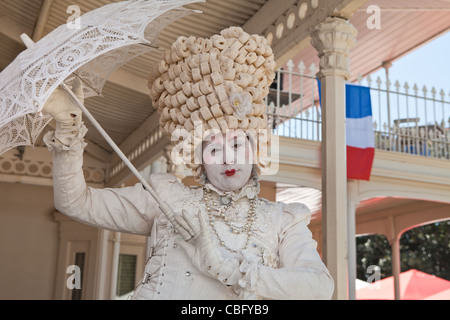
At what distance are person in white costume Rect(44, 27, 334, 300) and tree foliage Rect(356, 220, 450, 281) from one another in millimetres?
16532

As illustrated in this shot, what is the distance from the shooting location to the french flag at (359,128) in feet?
19.4

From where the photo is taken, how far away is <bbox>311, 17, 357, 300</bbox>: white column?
3.66m

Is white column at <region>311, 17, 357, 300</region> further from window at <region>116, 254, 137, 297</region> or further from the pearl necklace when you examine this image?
window at <region>116, 254, 137, 297</region>

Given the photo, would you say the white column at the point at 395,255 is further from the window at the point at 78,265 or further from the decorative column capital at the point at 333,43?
the decorative column capital at the point at 333,43

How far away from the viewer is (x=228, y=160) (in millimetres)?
1970

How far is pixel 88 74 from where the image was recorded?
2.12 meters

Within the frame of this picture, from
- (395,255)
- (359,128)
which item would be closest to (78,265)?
(395,255)

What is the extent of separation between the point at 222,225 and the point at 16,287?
31.0 ft

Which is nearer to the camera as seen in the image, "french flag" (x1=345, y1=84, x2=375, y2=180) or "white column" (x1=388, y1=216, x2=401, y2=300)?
"french flag" (x1=345, y1=84, x2=375, y2=180)

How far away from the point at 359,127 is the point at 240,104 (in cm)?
423

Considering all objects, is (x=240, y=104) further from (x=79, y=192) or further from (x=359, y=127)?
(x=359, y=127)

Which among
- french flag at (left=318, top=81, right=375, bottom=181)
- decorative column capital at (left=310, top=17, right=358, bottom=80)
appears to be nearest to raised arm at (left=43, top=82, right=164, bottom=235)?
decorative column capital at (left=310, top=17, right=358, bottom=80)

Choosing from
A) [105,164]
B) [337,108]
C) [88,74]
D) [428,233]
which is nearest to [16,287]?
[105,164]

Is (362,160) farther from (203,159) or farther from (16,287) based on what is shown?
(16,287)
